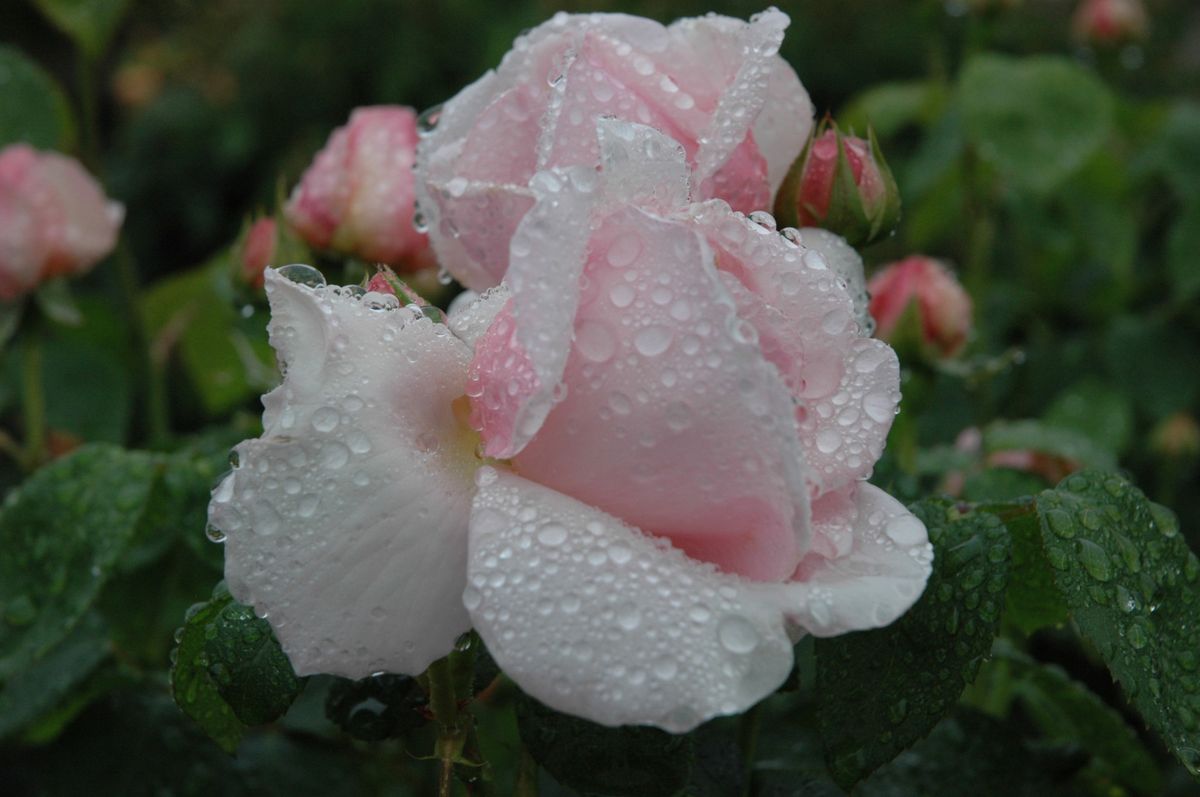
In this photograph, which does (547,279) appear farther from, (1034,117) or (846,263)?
(1034,117)

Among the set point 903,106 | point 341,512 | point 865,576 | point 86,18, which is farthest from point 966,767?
point 903,106

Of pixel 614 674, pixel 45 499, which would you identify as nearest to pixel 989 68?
pixel 45 499

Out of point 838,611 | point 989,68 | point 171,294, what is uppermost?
point 838,611

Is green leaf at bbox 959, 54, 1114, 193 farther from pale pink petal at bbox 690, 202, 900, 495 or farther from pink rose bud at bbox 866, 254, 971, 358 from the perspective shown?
pale pink petal at bbox 690, 202, 900, 495

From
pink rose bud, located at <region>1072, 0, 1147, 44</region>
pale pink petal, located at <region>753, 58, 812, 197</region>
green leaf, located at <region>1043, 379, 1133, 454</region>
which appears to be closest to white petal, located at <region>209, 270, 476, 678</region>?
pale pink petal, located at <region>753, 58, 812, 197</region>

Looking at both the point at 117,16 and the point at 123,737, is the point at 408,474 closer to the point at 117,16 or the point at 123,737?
the point at 123,737

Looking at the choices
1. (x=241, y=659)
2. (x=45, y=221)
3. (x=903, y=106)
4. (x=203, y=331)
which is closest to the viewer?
(x=241, y=659)
